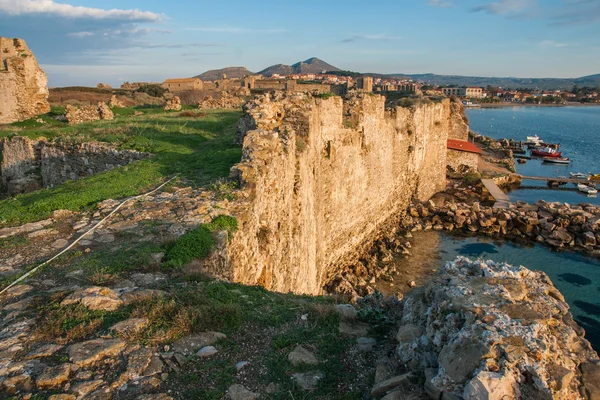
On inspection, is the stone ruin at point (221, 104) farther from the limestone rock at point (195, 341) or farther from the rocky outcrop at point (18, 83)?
the limestone rock at point (195, 341)

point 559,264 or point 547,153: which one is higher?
point 547,153

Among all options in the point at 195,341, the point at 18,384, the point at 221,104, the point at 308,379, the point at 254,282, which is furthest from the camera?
the point at 221,104

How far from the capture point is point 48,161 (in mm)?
15000

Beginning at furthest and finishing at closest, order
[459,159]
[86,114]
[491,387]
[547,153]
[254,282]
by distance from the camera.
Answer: [547,153] < [459,159] < [86,114] < [254,282] < [491,387]

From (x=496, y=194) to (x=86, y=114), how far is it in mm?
25421

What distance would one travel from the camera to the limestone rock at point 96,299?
4.34 meters

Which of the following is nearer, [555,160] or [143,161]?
[143,161]

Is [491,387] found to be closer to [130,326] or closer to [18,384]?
[130,326]

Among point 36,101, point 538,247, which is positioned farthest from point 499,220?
point 36,101

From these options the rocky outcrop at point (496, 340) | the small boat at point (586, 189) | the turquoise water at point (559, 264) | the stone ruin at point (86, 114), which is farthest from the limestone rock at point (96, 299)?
the small boat at point (586, 189)

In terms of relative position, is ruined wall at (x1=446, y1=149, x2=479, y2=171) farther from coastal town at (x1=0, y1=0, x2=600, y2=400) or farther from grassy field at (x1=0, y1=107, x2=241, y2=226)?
grassy field at (x1=0, y1=107, x2=241, y2=226)

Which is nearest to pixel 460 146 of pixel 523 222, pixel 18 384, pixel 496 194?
pixel 496 194

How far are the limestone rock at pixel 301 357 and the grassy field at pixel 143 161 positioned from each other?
18.4ft

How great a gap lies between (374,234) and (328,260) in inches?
204
